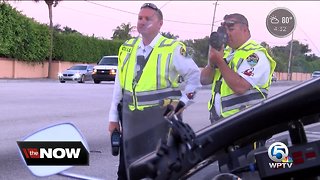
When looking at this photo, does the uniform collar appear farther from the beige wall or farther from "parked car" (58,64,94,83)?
the beige wall

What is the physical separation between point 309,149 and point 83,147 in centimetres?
78

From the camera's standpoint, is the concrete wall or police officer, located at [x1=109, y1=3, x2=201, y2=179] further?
the concrete wall

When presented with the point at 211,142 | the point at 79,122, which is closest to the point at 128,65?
the point at 211,142

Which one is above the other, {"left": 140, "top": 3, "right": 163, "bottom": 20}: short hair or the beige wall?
{"left": 140, "top": 3, "right": 163, "bottom": 20}: short hair

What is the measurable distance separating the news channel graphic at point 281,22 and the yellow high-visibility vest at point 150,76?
4.13 feet

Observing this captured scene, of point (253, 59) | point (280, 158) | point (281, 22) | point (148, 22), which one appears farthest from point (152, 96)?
point (280, 158)

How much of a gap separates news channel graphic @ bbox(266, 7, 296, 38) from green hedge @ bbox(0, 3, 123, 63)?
34.7m

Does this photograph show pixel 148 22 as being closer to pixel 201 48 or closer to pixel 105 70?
pixel 201 48

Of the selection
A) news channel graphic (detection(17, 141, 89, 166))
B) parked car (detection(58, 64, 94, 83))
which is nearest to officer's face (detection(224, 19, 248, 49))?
news channel graphic (detection(17, 141, 89, 166))

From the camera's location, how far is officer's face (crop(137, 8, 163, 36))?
3.00 m

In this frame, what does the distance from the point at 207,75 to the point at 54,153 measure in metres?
2.02

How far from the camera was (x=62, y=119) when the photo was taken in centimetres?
1161

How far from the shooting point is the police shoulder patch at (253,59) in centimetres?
367

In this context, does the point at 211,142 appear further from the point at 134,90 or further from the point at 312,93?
the point at 134,90
